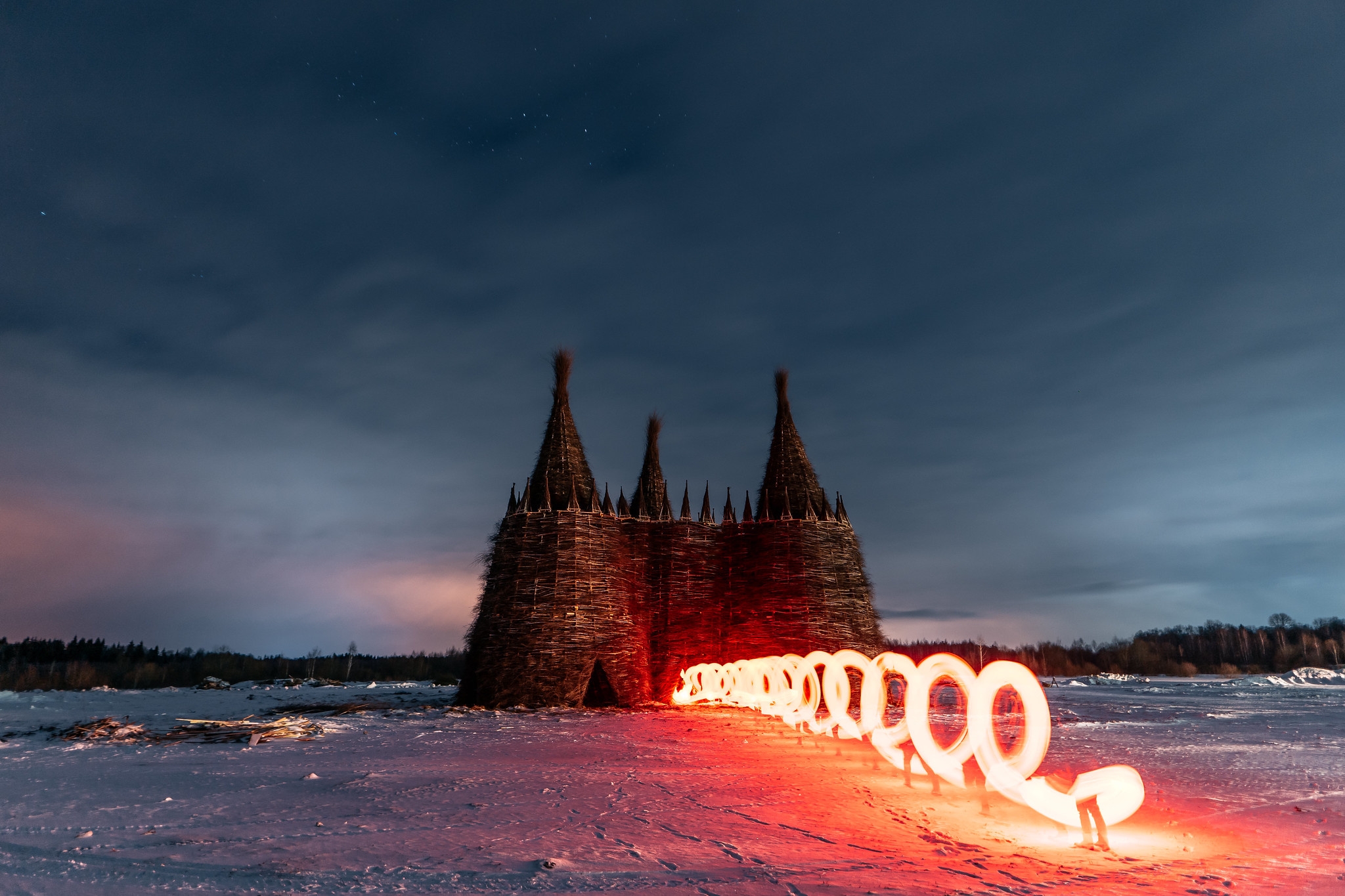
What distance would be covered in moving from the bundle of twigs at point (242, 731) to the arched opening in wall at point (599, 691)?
406 inches

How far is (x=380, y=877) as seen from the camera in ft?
16.5

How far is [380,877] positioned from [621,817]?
2610 mm

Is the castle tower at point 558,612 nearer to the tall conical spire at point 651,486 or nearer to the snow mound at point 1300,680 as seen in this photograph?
the tall conical spire at point 651,486

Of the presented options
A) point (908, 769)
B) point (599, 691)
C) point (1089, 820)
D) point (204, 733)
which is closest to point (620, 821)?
point (1089, 820)

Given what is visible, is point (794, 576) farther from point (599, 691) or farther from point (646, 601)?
point (599, 691)

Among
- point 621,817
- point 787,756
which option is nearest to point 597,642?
point 787,756

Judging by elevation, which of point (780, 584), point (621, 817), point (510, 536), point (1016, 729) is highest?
point (510, 536)

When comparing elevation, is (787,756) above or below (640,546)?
below

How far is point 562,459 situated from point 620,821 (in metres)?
21.5

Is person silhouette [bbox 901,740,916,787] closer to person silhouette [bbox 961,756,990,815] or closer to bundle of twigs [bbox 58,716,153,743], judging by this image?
person silhouette [bbox 961,756,990,815]

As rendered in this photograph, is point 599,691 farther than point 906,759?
Yes

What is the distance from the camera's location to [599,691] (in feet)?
82.2

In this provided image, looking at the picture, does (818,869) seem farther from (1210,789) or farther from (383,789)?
(1210,789)

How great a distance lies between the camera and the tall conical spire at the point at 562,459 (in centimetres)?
2648
